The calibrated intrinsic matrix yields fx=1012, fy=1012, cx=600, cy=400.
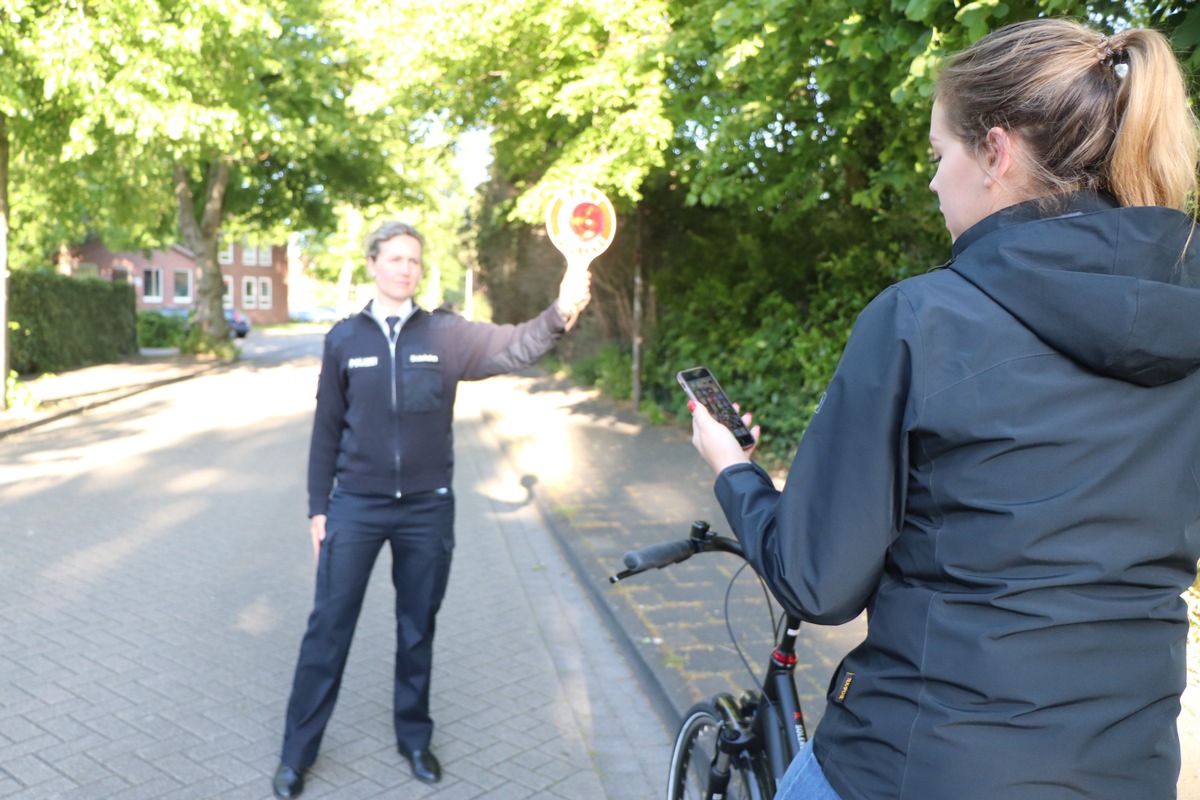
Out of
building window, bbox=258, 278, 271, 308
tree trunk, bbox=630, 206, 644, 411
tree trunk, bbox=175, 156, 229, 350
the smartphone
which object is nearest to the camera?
the smartphone

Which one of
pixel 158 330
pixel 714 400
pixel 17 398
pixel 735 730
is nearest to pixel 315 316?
pixel 158 330

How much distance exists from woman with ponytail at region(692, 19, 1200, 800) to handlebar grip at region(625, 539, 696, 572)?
2.58ft

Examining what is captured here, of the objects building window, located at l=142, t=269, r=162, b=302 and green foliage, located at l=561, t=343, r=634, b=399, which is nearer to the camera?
green foliage, located at l=561, t=343, r=634, b=399

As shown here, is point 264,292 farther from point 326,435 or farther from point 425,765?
point 425,765

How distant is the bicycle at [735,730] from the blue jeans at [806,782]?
646mm

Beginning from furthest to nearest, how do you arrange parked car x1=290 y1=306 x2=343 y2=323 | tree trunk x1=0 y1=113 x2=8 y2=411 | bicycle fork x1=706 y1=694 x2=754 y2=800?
1. parked car x1=290 y1=306 x2=343 y2=323
2. tree trunk x1=0 y1=113 x2=8 y2=411
3. bicycle fork x1=706 y1=694 x2=754 y2=800

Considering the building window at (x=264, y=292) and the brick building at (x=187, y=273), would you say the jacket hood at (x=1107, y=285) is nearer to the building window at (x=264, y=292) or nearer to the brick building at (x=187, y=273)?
the brick building at (x=187, y=273)

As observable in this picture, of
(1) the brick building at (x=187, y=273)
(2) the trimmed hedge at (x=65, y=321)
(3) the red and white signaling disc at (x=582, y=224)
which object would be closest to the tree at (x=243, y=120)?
(2) the trimmed hedge at (x=65, y=321)

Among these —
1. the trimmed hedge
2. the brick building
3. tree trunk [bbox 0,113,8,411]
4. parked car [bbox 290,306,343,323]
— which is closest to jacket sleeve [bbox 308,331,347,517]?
tree trunk [bbox 0,113,8,411]

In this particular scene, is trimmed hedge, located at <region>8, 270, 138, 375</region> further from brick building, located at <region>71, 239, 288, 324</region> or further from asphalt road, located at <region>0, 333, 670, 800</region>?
asphalt road, located at <region>0, 333, 670, 800</region>

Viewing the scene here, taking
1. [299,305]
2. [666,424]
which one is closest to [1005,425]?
[666,424]

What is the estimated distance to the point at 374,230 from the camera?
4.00 m

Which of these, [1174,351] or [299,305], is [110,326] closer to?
[1174,351]

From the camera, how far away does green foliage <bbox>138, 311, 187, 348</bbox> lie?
35.7 m
